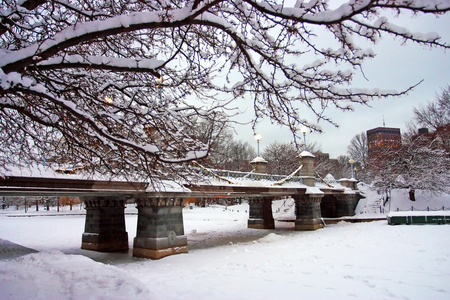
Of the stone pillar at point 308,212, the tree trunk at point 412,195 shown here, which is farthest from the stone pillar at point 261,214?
the tree trunk at point 412,195

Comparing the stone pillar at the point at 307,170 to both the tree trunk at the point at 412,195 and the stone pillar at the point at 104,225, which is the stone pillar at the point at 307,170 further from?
the stone pillar at the point at 104,225

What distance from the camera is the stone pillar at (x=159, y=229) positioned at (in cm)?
1546

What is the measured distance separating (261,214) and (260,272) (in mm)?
18734

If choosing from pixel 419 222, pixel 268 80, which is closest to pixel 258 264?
pixel 268 80

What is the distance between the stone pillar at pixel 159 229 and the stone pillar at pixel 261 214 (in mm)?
13633

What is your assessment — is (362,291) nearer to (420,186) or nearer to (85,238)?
(85,238)

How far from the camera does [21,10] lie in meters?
3.89

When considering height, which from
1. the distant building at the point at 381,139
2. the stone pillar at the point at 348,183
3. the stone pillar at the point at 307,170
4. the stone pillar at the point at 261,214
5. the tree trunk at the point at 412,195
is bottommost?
the stone pillar at the point at 261,214

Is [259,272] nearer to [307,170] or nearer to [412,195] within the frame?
[307,170]

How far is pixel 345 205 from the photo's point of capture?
34.0 m

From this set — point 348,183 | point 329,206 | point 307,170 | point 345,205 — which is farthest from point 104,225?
point 348,183

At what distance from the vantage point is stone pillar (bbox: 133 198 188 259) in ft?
50.7

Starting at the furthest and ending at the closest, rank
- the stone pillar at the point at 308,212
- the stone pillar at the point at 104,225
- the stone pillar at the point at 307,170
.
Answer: the stone pillar at the point at 307,170, the stone pillar at the point at 308,212, the stone pillar at the point at 104,225

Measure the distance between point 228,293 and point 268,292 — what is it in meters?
0.99
